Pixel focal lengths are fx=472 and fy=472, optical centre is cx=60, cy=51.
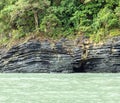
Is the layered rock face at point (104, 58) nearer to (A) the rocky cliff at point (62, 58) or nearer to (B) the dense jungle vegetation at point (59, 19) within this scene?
(A) the rocky cliff at point (62, 58)

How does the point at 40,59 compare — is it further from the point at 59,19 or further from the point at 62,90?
the point at 62,90

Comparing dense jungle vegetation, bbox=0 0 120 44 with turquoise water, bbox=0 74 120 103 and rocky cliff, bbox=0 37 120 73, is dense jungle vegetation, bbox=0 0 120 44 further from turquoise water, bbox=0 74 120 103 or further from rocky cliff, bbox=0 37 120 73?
turquoise water, bbox=0 74 120 103

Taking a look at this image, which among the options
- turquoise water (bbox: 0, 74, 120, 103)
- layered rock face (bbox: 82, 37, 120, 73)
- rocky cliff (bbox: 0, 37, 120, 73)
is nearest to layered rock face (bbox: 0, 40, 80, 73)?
rocky cliff (bbox: 0, 37, 120, 73)

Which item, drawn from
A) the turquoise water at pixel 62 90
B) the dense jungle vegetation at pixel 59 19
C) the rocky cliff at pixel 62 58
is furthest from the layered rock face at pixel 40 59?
the turquoise water at pixel 62 90

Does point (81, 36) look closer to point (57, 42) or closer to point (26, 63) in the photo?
point (57, 42)

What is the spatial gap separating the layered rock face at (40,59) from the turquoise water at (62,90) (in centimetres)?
484

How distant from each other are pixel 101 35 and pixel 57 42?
294cm

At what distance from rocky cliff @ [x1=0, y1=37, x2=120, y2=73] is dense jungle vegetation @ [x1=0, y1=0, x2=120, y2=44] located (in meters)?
1.27

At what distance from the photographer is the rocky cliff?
28.4 metres

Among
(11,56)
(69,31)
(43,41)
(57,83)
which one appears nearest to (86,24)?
(69,31)

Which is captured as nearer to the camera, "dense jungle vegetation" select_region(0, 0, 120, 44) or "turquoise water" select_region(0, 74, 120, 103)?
"turquoise water" select_region(0, 74, 120, 103)

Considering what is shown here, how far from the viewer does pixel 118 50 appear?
28219 millimetres

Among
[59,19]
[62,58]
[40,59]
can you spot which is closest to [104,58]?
[62,58]

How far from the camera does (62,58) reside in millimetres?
29703
